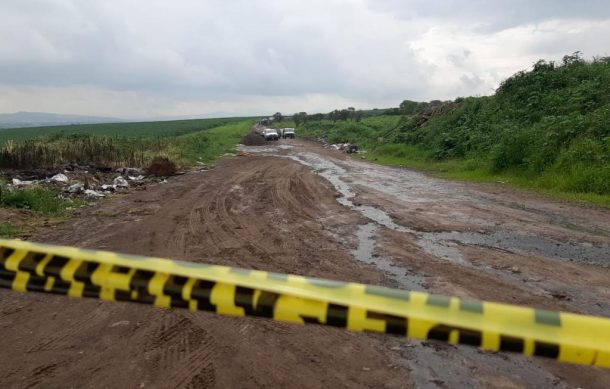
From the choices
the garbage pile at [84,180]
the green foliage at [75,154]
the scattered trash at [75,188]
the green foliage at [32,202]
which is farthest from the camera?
the green foliage at [75,154]

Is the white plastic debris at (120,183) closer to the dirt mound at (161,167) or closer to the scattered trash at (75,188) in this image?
the scattered trash at (75,188)

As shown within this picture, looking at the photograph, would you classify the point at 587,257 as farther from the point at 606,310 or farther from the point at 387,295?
the point at 387,295

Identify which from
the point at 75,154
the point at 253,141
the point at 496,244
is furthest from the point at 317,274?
the point at 253,141

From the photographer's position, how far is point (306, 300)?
1.83 meters

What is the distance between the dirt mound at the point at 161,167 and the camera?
18328mm

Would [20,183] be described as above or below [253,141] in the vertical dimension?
below

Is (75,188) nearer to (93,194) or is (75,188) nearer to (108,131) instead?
(93,194)

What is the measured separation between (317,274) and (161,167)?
45.5ft

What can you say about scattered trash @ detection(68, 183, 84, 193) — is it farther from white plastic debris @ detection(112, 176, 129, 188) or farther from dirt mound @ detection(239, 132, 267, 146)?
dirt mound @ detection(239, 132, 267, 146)

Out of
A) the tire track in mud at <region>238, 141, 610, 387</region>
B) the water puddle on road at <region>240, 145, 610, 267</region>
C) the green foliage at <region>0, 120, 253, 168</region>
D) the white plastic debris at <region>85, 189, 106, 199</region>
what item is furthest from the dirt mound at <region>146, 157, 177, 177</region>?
the water puddle on road at <region>240, 145, 610, 267</region>

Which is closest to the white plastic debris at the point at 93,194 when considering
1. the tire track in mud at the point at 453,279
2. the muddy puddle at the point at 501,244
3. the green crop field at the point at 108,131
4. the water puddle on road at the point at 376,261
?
the tire track in mud at the point at 453,279

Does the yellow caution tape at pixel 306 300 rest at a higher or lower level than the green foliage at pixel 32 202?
higher

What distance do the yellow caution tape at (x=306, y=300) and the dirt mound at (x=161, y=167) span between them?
16394 millimetres

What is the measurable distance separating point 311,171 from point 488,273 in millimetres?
12738
